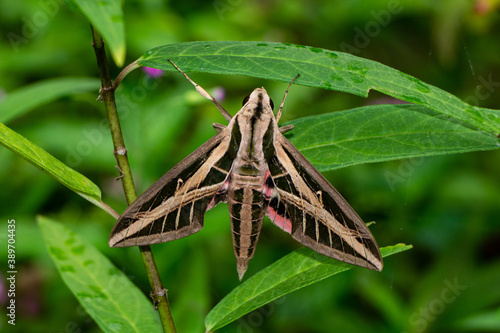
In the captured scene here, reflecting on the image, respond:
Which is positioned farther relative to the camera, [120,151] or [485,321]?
[485,321]

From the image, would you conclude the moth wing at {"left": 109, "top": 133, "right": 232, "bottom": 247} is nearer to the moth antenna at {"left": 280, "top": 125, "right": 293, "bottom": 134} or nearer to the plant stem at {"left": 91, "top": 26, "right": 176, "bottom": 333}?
the plant stem at {"left": 91, "top": 26, "right": 176, "bottom": 333}

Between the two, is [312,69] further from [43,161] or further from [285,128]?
[43,161]

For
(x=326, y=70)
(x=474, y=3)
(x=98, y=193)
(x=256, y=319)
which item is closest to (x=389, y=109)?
(x=326, y=70)

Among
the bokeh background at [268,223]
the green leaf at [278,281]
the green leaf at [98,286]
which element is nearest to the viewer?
the green leaf at [278,281]

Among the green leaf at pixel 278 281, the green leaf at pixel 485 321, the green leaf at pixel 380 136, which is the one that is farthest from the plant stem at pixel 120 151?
the green leaf at pixel 485 321

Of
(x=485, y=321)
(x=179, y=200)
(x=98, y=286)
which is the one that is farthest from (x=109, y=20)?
(x=485, y=321)

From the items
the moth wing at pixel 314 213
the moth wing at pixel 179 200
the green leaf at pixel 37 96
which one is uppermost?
the green leaf at pixel 37 96

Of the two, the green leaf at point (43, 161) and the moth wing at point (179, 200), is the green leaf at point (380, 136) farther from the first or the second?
the green leaf at point (43, 161)

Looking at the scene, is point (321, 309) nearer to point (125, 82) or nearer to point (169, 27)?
point (125, 82)
